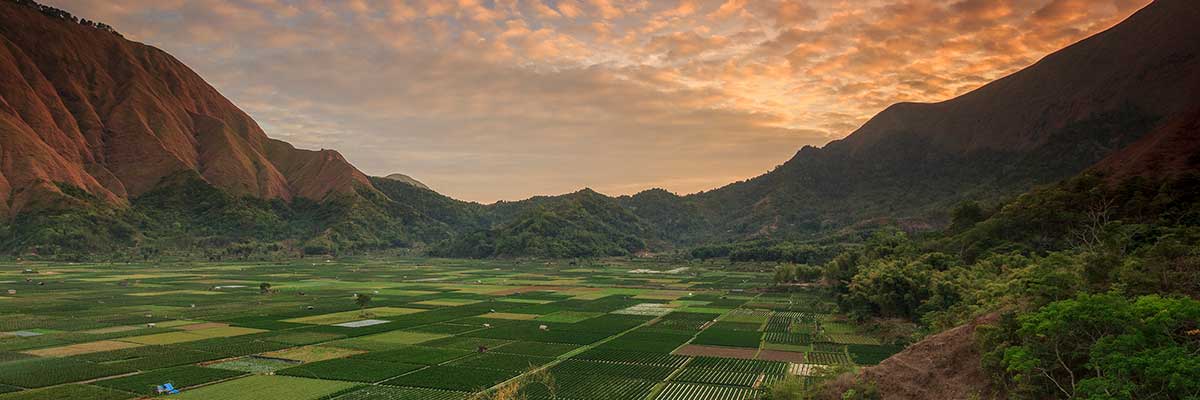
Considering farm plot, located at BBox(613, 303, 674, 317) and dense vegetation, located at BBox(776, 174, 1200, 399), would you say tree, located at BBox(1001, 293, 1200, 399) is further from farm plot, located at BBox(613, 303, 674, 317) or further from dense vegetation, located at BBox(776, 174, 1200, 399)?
farm plot, located at BBox(613, 303, 674, 317)

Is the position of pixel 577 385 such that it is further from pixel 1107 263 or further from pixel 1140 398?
pixel 1107 263

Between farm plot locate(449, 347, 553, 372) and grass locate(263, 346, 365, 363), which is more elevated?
grass locate(263, 346, 365, 363)

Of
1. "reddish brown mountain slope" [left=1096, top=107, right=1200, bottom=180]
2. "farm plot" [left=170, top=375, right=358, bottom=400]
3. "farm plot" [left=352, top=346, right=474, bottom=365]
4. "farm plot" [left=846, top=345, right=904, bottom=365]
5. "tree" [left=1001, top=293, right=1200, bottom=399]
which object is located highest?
"reddish brown mountain slope" [left=1096, top=107, right=1200, bottom=180]

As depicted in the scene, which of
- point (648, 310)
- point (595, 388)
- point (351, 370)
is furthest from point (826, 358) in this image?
A: point (351, 370)

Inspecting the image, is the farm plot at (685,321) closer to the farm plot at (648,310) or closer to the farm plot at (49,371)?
the farm plot at (648,310)

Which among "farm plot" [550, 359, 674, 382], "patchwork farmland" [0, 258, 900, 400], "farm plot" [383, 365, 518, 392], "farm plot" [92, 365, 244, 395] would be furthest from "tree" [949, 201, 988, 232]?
"farm plot" [92, 365, 244, 395]

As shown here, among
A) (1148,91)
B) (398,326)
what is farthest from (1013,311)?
(1148,91)

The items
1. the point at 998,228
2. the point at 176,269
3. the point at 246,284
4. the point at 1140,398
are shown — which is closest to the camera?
the point at 1140,398
